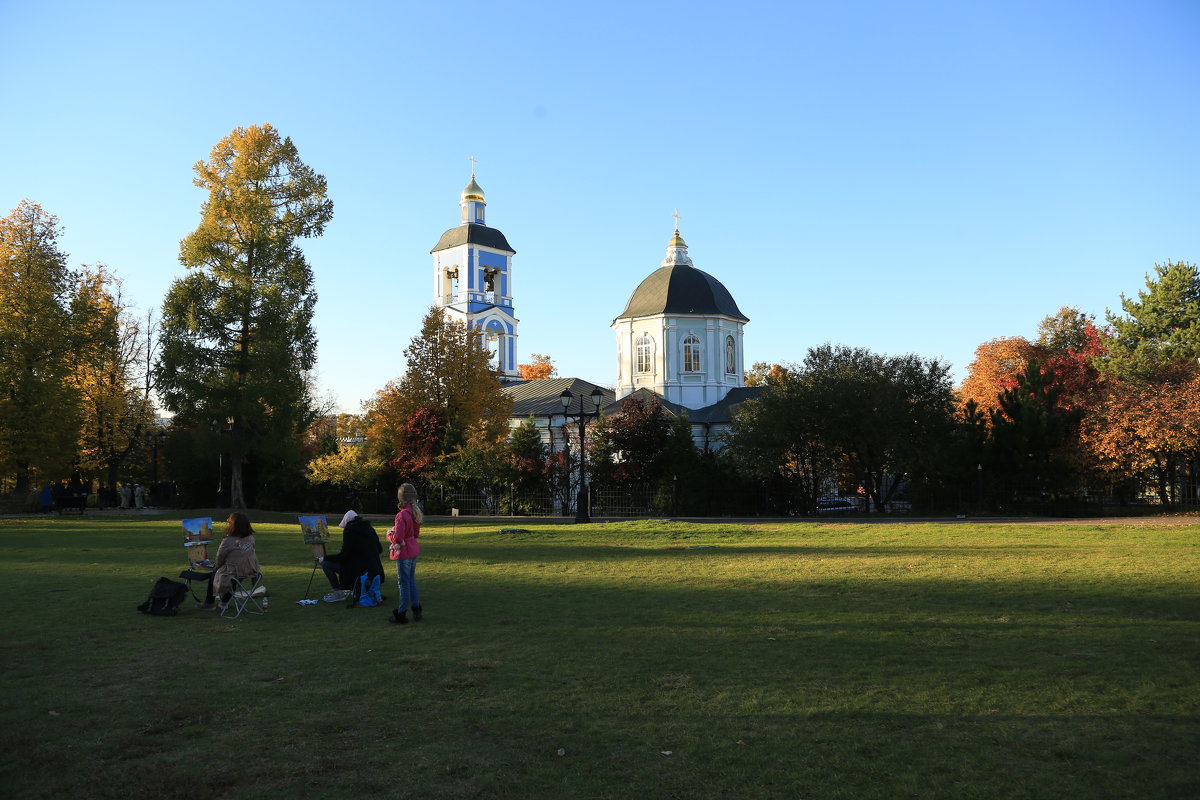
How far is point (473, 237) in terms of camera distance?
64.6 meters

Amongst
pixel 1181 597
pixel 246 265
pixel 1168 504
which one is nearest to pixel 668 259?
pixel 246 265

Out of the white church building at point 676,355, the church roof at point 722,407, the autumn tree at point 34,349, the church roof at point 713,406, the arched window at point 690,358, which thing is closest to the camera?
the autumn tree at point 34,349

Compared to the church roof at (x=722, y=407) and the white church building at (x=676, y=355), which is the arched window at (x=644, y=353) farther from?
the church roof at (x=722, y=407)

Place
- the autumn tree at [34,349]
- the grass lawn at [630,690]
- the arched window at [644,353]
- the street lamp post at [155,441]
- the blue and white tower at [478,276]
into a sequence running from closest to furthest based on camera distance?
1. the grass lawn at [630,690]
2. the autumn tree at [34,349]
3. the street lamp post at [155,441]
4. the arched window at [644,353]
5. the blue and white tower at [478,276]

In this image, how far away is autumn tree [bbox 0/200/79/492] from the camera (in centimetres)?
2947

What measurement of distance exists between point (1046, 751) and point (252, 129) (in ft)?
116

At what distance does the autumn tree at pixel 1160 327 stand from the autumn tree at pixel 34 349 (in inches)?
1572

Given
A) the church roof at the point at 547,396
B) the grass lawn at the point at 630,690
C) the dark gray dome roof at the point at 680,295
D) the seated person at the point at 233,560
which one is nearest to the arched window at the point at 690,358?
the dark gray dome roof at the point at 680,295

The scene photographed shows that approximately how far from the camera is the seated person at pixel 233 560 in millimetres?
10820

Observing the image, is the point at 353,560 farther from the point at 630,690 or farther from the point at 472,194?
the point at 472,194

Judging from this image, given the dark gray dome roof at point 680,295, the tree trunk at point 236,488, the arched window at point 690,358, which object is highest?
the dark gray dome roof at point 680,295

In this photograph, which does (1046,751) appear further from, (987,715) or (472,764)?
(472,764)

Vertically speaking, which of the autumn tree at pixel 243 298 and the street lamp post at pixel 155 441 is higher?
the autumn tree at pixel 243 298

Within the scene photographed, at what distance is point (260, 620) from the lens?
1039 centimetres
